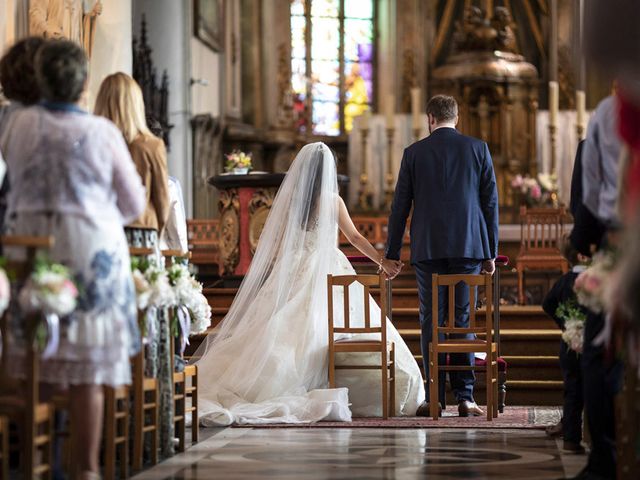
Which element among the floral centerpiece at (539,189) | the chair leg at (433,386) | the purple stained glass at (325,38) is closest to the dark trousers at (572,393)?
the chair leg at (433,386)

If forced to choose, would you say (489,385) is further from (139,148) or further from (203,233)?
(203,233)

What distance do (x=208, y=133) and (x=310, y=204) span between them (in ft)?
32.2

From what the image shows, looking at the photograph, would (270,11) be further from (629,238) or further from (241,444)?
(629,238)

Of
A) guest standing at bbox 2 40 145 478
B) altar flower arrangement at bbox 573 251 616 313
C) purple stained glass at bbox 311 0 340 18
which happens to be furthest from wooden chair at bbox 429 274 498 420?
purple stained glass at bbox 311 0 340 18

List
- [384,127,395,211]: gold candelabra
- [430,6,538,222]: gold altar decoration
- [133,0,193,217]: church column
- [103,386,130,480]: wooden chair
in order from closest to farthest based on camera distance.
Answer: [103,386,130,480]: wooden chair, [133,0,193,217]: church column, [384,127,395,211]: gold candelabra, [430,6,538,222]: gold altar decoration

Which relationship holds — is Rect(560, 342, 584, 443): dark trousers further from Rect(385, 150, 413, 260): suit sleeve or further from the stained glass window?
the stained glass window

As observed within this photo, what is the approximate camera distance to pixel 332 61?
21.5m

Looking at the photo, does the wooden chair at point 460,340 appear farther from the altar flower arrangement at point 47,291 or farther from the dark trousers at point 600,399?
the altar flower arrangement at point 47,291

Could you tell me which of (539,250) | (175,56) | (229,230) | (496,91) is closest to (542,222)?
(539,250)

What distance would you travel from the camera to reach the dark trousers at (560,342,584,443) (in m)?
6.15

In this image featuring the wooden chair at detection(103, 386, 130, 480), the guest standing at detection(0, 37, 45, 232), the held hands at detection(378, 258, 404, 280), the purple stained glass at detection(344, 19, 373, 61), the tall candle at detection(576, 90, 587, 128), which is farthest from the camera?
the purple stained glass at detection(344, 19, 373, 61)

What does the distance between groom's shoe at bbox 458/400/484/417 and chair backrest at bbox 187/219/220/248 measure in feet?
23.9

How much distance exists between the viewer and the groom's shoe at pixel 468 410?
802 cm

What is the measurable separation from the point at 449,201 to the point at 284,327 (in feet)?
4.23
